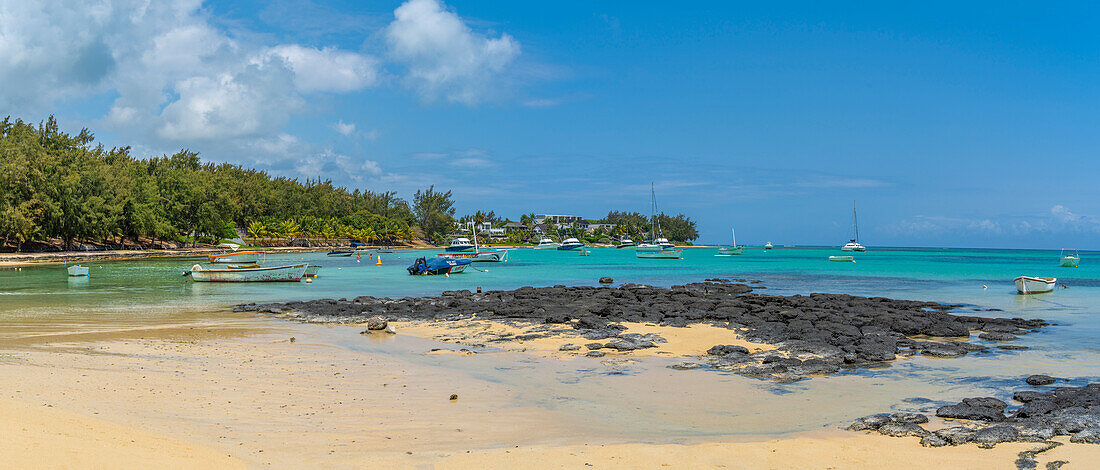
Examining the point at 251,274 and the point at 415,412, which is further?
the point at 251,274

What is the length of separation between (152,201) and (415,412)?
8400 centimetres

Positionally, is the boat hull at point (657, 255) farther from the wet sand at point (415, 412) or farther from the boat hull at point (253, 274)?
the wet sand at point (415, 412)

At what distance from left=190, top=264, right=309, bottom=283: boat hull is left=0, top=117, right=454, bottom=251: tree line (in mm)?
34206

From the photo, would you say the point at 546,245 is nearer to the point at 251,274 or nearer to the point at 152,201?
the point at 152,201

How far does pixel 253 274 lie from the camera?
38438mm

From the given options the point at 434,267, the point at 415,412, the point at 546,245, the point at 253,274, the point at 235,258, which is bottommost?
the point at 415,412

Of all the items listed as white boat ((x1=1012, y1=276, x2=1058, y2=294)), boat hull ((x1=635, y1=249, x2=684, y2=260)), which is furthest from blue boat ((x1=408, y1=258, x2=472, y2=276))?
boat hull ((x1=635, y1=249, x2=684, y2=260))

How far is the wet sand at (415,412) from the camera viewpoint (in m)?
7.25

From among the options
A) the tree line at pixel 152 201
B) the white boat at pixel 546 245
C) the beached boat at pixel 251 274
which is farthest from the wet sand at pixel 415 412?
the white boat at pixel 546 245

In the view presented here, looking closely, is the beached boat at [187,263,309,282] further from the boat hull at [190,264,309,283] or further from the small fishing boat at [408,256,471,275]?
the small fishing boat at [408,256,471,275]

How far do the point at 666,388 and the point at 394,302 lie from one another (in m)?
16.7

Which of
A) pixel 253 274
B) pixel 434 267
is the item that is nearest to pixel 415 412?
pixel 253 274

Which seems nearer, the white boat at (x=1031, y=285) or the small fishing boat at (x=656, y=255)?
the white boat at (x=1031, y=285)

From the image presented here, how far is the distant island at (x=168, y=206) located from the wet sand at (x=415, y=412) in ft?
192
